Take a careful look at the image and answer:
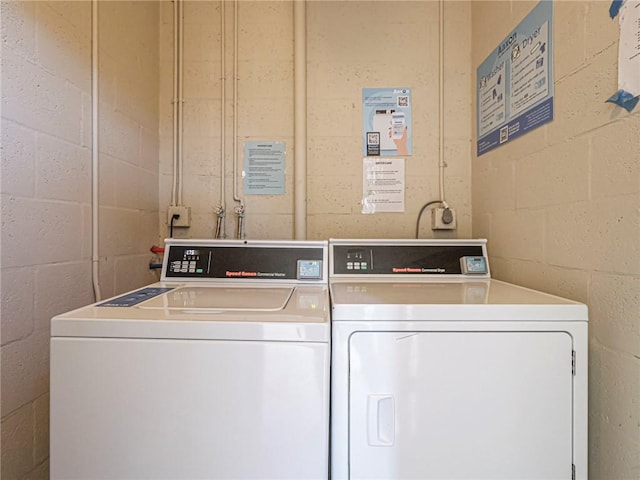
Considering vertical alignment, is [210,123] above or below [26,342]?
above

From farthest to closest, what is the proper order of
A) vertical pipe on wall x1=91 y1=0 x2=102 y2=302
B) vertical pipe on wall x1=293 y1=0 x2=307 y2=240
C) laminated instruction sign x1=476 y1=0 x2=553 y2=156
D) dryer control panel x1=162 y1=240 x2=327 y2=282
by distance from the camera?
vertical pipe on wall x1=293 y1=0 x2=307 y2=240 → dryer control panel x1=162 y1=240 x2=327 y2=282 → vertical pipe on wall x1=91 y1=0 x2=102 y2=302 → laminated instruction sign x1=476 y1=0 x2=553 y2=156

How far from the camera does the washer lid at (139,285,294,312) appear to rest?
0.85 m

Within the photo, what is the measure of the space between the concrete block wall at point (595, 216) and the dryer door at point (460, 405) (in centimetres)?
14

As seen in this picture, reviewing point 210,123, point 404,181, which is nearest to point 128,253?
point 210,123

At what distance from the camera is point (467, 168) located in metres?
1.71

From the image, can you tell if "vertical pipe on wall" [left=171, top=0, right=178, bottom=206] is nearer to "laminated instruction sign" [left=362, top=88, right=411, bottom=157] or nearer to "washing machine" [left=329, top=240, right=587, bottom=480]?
"laminated instruction sign" [left=362, top=88, right=411, bottom=157]

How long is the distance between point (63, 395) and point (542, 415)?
44.0 inches

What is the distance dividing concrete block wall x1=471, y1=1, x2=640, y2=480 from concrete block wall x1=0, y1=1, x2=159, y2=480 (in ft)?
5.22

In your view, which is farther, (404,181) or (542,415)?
(404,181)

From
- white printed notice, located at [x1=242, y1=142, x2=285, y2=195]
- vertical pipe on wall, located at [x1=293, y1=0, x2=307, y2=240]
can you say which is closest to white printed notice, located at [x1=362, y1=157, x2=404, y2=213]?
vertical pipe on wall, located at [x1=293, y1=0, x2=307, y2=240]

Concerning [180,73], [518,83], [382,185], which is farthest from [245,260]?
[518,83]

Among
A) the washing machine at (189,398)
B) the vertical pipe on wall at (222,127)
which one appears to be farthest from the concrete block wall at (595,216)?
the vertical pipe on wall at (222,127)

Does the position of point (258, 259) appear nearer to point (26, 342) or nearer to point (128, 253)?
point (128, 253)

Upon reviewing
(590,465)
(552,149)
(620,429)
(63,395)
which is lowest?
(590,465)
